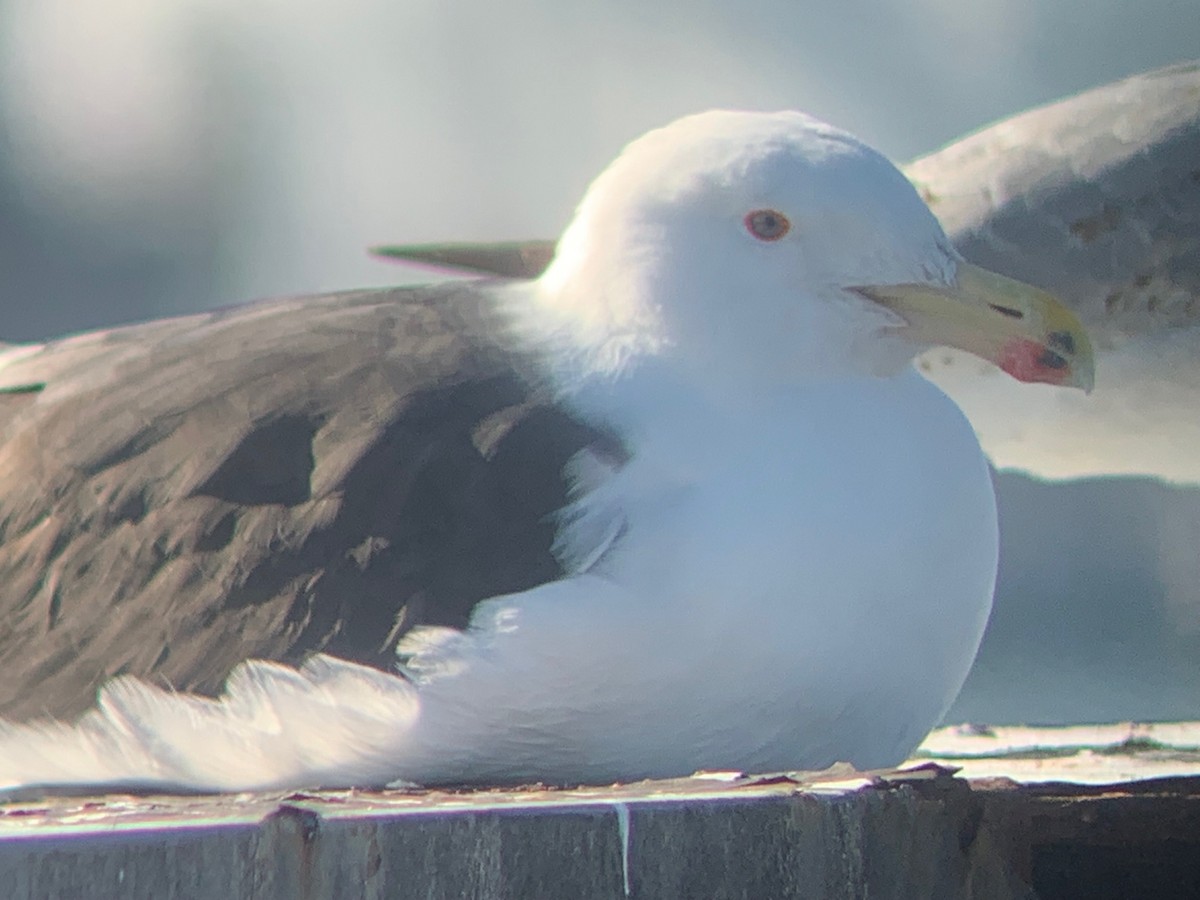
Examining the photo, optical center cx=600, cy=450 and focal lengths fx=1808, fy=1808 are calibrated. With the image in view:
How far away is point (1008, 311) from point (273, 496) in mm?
615

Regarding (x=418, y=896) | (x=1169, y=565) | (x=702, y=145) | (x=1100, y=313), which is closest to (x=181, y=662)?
(x=418, y=896)

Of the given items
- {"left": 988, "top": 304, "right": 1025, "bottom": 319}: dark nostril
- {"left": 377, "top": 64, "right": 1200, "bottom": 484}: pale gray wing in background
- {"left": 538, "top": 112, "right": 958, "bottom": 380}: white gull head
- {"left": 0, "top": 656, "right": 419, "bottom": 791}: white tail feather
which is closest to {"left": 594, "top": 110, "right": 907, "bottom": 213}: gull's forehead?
{"left": 538, "top": 112, "right": 958, "bottom": 380}: white gull head

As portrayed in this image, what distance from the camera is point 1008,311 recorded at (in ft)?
4.88

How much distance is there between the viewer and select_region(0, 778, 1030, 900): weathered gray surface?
0.92 metres

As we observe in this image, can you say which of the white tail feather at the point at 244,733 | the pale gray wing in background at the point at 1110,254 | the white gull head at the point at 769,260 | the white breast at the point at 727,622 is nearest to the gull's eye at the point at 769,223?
the white gull head at the point at 769,260

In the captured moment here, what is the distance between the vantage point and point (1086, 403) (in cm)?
310

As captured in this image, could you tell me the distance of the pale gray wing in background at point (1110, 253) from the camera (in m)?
3.01

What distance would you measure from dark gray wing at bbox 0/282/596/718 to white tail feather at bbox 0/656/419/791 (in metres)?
0.02

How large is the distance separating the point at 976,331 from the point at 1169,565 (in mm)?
1891

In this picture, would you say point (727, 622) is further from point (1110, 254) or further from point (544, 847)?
point (1110, 254)

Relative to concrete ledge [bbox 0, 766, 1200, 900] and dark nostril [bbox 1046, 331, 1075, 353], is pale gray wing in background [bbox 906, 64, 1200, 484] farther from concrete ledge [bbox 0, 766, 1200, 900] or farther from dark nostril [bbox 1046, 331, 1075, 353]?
concrete ledge [bbox 0, 766, 1200, 900]

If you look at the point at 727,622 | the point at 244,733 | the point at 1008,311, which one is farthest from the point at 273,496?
the point at 1008,311

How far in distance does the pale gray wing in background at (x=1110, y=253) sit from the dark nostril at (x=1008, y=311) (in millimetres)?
1492

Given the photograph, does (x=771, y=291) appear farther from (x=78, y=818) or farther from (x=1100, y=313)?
(x=1100, y=313)
